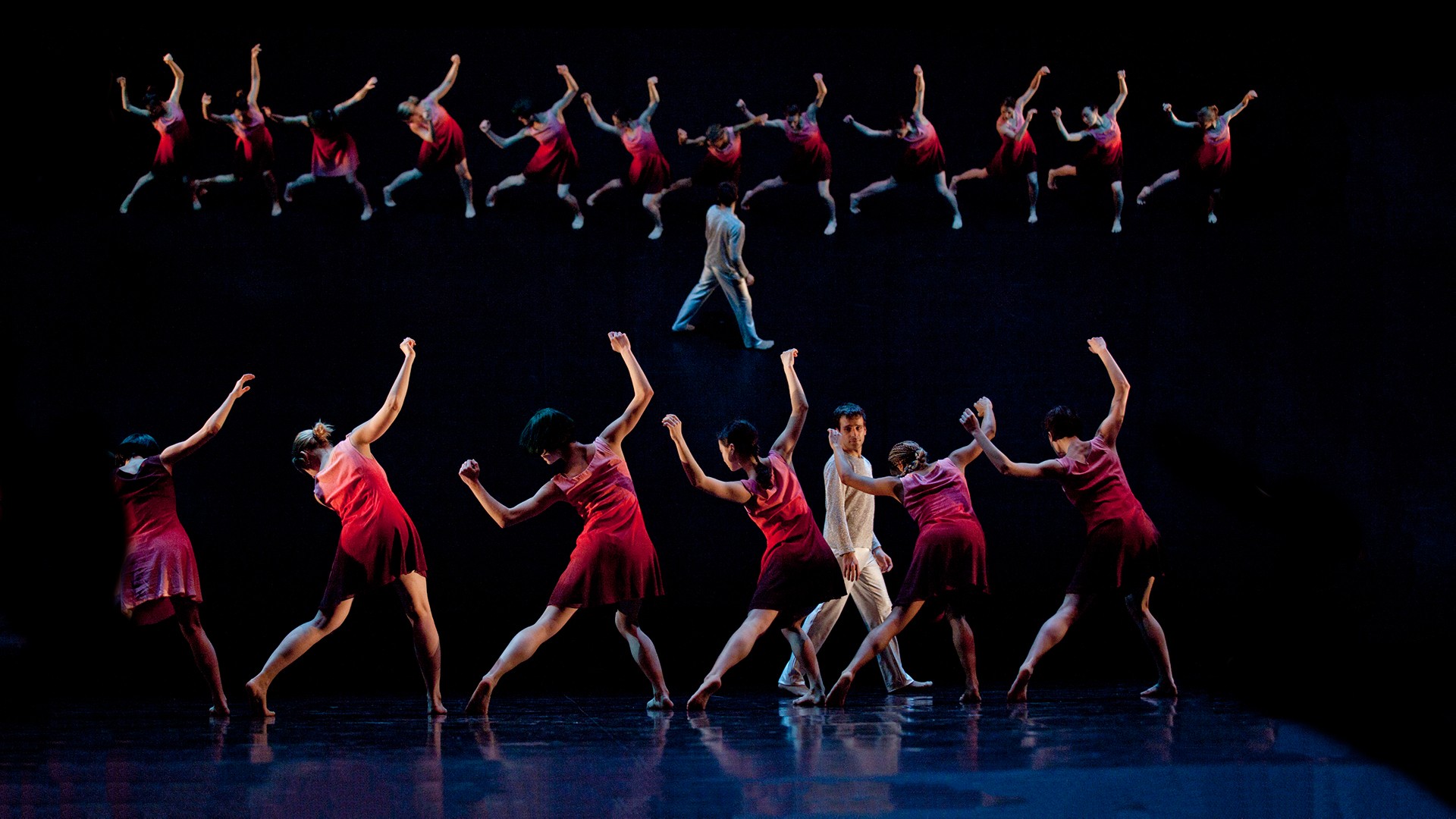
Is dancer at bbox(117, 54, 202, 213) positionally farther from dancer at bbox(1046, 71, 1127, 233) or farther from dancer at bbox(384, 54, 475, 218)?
dancer at bbox(1046, 71, 1127, 233)

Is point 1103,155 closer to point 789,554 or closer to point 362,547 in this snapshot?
point 789,554

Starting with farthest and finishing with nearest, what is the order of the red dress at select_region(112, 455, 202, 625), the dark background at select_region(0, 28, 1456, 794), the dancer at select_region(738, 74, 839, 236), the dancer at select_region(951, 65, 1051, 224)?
the dancer at select_region(951, 65, 1051, 224) → the dancer at select_region(738, 74, 839, 236) → the dark background at select_region(0, 28, 1456, 794) → the red dress at select_region(112, 455, 202, 625)

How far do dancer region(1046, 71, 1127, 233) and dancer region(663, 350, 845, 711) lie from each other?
3.51 metres

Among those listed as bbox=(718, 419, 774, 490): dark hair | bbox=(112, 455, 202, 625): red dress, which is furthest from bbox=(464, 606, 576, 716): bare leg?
bbox=(112, 455, 202, 625): red dress

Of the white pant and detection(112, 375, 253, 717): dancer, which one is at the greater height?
detection(112, 375, 253, 717): dancer

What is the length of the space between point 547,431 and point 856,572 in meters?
1.62

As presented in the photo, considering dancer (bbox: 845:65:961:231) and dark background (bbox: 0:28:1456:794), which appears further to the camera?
dancer (bbox: 845:65:961:231)

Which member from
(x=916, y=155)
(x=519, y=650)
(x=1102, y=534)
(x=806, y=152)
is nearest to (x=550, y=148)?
(x=806, y=152)

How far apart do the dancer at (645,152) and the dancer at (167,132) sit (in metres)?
2.35

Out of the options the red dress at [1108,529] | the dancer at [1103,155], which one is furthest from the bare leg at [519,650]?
the dancer at [1103,155]

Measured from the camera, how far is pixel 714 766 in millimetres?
3510

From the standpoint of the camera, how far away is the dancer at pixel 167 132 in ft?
23.5

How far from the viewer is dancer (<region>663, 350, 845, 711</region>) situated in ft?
15.7

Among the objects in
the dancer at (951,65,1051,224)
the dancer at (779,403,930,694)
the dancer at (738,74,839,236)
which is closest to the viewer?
the dancer at (779,403,930,694)
